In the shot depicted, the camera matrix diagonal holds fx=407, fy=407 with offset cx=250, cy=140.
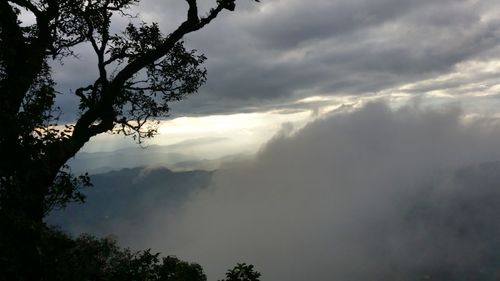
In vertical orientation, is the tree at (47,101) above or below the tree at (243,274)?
above

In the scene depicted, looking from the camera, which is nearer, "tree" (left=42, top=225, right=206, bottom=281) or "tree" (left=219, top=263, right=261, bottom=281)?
"tree" (left=42, top=225, right=206, bottom=281)

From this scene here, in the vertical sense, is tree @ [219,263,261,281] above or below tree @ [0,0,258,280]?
below

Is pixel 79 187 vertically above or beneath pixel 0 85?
beneath

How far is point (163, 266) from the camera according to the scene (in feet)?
57.8

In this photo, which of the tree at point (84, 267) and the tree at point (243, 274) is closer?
the tree at point (84, 267)

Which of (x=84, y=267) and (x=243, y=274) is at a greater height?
(x=84, y=267)

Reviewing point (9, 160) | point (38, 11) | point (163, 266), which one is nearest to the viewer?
point (9, 160)

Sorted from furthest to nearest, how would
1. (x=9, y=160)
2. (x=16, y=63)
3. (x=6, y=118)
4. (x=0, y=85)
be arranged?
(x=16, y=63), (x=0, y=85), (x=9, y=160), (x=6, y=118)

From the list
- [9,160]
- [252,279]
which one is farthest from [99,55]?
[252,279]

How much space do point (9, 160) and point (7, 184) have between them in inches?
22.6

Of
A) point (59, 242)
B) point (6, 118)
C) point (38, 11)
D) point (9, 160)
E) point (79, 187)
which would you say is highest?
point (38, 11)

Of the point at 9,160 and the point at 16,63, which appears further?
the point at 16,63

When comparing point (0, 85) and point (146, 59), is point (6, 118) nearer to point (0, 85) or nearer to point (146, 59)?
point (0, 85)

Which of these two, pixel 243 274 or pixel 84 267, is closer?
pixel 84 267
